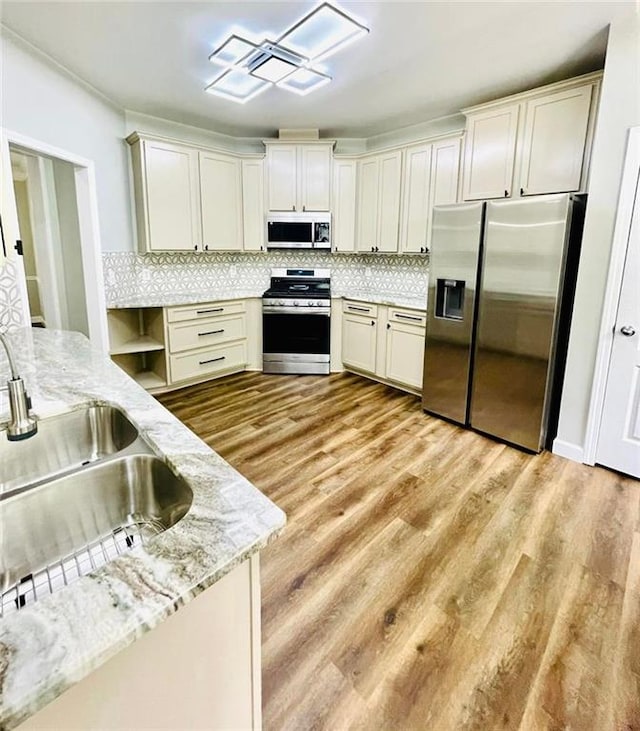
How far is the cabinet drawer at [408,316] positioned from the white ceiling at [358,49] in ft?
5.94

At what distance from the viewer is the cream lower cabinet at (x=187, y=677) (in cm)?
57

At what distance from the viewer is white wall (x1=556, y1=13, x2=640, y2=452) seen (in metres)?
2.27

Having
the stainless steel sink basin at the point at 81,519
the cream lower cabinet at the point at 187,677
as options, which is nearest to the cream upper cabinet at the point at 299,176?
the stainless steel sink basin at the point at 81,519

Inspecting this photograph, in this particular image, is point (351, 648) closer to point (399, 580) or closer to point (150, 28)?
point (399, 580)

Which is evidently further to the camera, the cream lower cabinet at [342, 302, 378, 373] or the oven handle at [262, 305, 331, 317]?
the oven handle at [262, 305, 331, 317]

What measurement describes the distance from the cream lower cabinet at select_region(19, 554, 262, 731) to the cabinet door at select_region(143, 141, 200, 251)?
3.88 m

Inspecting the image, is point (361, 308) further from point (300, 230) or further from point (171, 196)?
point (171, 196)

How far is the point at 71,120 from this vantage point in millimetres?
3199

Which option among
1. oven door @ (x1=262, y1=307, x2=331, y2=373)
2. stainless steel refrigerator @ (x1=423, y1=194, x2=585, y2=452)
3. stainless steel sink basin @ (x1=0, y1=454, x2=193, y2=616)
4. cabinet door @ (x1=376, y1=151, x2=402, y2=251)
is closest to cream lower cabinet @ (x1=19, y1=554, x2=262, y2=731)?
stainless steel sink basin @ (x1=0, y1=454, x2=193, y2=616)

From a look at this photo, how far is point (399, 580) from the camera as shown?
1771 mm

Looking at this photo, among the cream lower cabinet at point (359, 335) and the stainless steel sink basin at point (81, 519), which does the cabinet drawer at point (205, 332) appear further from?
the stainless steel sink basin at point (81, 519)

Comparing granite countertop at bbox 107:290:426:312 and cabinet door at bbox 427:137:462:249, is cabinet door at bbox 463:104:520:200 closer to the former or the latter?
cabinet door at bbox 427:137:462:249

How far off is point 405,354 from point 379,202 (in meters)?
1.69

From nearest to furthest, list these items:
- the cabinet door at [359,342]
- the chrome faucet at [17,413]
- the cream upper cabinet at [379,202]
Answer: the chrome faucet at [17,413] → the cream upper cabinet at [379,202] → the cabinet door at [359,342]
